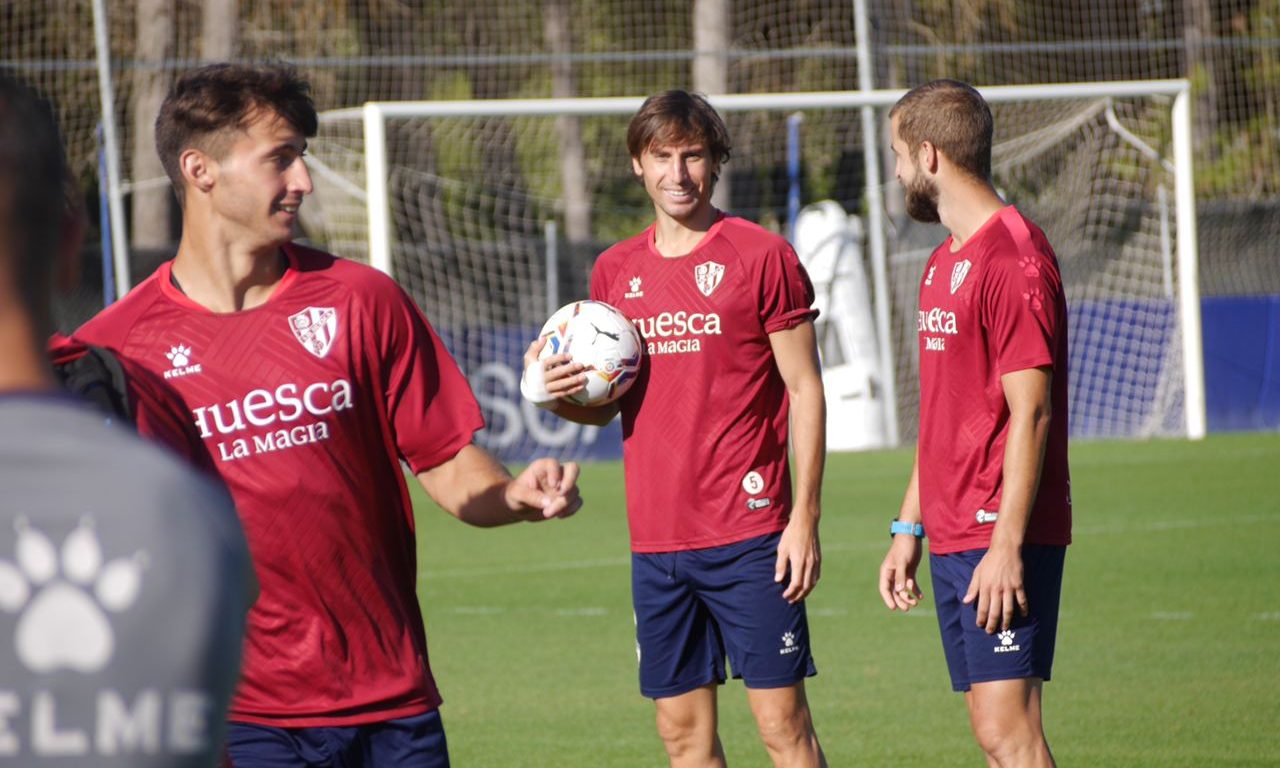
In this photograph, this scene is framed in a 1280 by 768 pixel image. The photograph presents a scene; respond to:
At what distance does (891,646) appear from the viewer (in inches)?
349

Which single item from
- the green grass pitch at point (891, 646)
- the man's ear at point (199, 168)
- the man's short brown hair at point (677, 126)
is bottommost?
the green grass pitch at point (891, 646)

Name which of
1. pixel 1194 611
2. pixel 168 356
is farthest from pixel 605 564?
pixel 168 356

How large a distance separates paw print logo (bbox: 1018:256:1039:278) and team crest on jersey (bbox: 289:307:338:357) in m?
1.80

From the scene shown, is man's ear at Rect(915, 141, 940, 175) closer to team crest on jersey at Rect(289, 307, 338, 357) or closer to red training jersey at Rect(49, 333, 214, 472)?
team crest on jersey at Rect(289, 307, 338, 357)

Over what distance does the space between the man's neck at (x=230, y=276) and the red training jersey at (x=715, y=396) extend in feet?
6.08

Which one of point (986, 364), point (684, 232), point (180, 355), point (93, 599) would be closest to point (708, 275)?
point (684, 232)

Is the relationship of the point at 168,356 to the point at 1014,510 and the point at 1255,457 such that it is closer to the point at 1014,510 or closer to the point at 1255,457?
the point at 1014,510

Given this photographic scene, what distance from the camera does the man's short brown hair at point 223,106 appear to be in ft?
11.9

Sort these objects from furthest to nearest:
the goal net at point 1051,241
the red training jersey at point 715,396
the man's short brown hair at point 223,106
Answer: the goal net at point 1051,241, the red training jersey at point 715,396, the man's short brown hair at point 223,106

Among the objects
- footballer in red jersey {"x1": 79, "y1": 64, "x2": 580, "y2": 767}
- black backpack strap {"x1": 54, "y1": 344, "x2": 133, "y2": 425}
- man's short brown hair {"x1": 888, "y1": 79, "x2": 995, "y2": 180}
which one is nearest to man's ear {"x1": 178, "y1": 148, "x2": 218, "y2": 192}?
footballer in red jersey {"x1": 79, "y1": 64, "x2": 580, "y2": 767}

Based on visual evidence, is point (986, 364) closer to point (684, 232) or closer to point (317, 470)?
point (684, 232)

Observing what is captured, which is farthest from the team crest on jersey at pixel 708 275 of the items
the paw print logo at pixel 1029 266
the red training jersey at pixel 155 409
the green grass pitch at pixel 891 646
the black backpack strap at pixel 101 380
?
the black backpack strap at pixel 101 380

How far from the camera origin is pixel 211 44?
2392cm

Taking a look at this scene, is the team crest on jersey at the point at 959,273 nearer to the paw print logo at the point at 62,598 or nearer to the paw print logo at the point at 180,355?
the paw print logo at the point at 180,355
